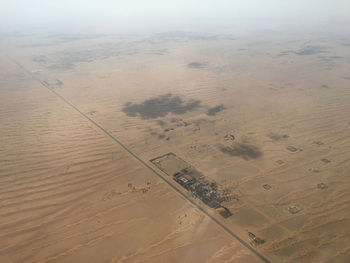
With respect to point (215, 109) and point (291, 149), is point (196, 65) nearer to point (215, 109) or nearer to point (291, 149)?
point (215, 109)

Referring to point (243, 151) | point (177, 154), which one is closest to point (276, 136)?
point (243, 151)

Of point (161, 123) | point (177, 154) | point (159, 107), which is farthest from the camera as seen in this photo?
point (159, 107)

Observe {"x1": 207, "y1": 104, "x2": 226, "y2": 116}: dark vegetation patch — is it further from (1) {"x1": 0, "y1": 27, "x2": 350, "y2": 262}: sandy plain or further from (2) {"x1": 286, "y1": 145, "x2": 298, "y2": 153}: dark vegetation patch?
(2) {"x1": 286, "y1": 145, "x2": 298, "y2": 153}: dark vegetation patch

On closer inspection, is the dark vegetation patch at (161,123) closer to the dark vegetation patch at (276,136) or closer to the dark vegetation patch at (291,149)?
the dark vegetation patch at (276,136)

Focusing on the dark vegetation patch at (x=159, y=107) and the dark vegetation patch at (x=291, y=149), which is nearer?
the dark vegetation patch at (x=291, y=149)

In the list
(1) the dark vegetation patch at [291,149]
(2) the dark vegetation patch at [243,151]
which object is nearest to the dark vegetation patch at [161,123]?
(2) the dark vegetation patch at [243,151]

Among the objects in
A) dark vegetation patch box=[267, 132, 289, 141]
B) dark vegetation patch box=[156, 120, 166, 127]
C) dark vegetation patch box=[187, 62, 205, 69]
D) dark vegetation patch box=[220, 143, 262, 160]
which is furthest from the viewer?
dark vegetation patch box=[187, 62, 205, 69]

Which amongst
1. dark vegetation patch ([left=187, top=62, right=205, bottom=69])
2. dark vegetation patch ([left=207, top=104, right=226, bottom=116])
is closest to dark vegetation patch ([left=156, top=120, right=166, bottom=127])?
dark vegetation patch ([left=207, top=104, right=226, bottom=116])
